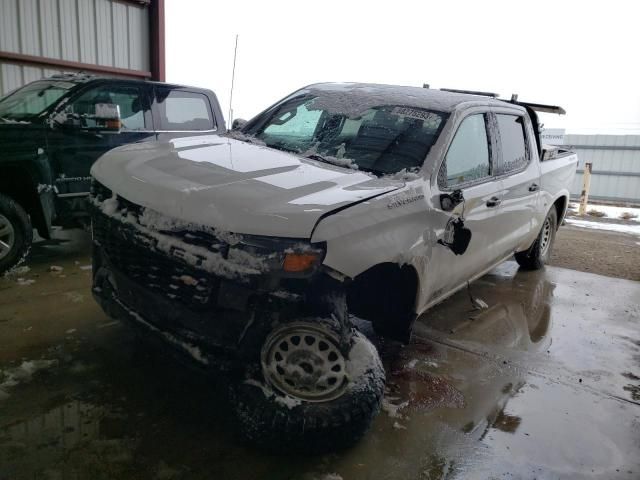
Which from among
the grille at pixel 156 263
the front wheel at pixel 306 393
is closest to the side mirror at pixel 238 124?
the grille at pixel 156 263

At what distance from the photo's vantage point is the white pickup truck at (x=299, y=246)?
215 centimetres

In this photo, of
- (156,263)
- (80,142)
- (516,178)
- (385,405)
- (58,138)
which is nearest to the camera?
(156,263)

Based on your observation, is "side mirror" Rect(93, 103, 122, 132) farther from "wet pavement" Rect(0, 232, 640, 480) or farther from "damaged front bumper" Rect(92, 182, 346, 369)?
"damaged front bumper" Rect(92, 182, 346, 369)

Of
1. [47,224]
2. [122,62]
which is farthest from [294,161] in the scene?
[122,62]

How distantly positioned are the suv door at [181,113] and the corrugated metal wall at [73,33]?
412 cm

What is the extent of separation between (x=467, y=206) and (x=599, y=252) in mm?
4692

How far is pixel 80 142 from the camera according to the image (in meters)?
4.68

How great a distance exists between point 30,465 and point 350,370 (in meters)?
1.42

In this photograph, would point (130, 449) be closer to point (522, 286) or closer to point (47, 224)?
point (47, 224)

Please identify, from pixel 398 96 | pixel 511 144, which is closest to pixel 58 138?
pixel 398 96

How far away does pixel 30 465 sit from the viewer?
6.88 ft

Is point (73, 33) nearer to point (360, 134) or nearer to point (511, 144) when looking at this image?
point (360, 134)

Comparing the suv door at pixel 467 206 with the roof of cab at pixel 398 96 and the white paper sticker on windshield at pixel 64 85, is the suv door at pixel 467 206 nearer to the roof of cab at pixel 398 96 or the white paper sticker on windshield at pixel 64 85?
the roof of cab at pixel 398 96

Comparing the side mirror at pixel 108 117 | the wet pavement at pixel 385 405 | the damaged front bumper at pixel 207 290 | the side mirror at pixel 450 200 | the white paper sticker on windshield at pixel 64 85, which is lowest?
the wet pavement at pixel 385 405
